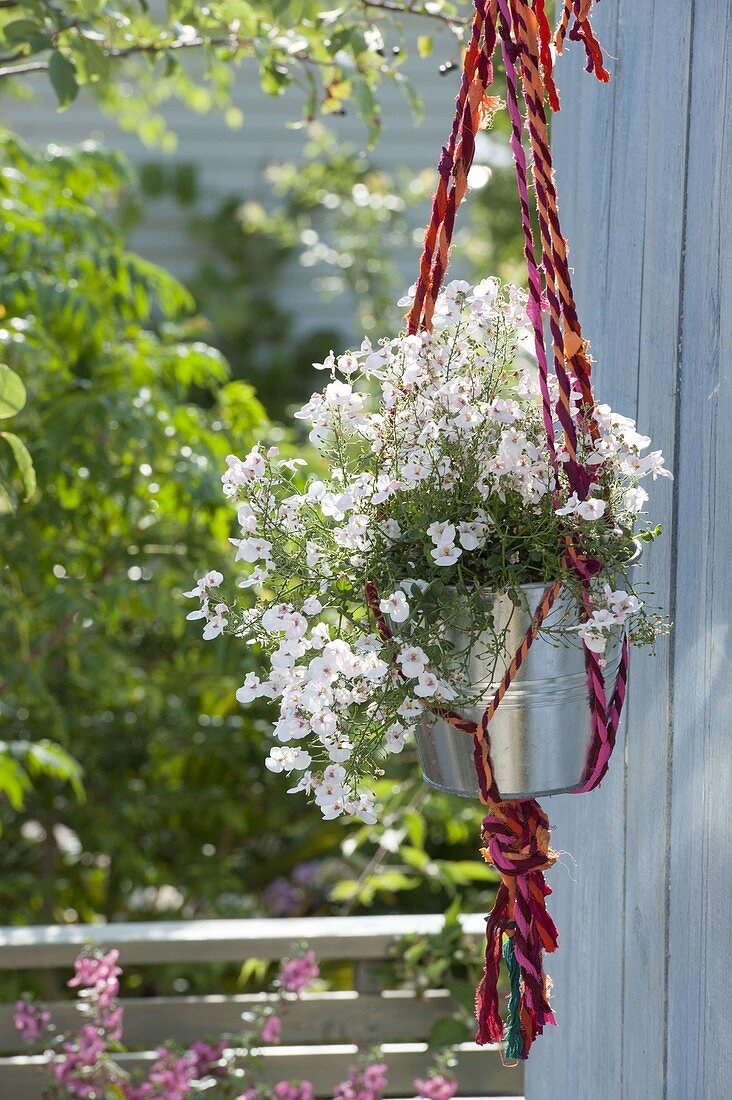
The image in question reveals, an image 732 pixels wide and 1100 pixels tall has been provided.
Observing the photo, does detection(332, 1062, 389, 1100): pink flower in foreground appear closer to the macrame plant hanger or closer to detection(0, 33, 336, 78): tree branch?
the macrame plant hanger

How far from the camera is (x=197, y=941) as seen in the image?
211 cm

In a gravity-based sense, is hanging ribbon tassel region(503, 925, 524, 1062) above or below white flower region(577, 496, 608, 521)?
below

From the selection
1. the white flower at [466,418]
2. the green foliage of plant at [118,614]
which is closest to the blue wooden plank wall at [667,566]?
the white flower at [466,418]

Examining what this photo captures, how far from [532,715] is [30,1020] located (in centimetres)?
153

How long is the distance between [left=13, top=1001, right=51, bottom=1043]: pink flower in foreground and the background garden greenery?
393mm

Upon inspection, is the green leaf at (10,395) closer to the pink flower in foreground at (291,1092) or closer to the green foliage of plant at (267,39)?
the green foliage of plant at (267,39)

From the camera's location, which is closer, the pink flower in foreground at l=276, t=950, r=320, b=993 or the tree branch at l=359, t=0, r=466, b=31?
the tree branch at l=359, t=0, r=466, b=31

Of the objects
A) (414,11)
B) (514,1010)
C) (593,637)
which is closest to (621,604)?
(593,637)

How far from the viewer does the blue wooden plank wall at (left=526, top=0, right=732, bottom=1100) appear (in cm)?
100


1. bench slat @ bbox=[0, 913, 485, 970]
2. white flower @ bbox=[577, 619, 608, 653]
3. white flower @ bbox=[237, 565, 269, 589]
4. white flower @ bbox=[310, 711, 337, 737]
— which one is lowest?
bench slat @ bbox=[0, 913, 485, 970]

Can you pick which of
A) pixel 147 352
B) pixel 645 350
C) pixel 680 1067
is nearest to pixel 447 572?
pixel 645 350

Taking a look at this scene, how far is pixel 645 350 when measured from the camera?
46.4 inches

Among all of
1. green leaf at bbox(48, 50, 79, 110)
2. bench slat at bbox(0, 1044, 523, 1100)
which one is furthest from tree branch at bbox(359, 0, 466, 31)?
bench slat at bbox(0, 1044, 523, 1100)

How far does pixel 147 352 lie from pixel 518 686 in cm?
155
